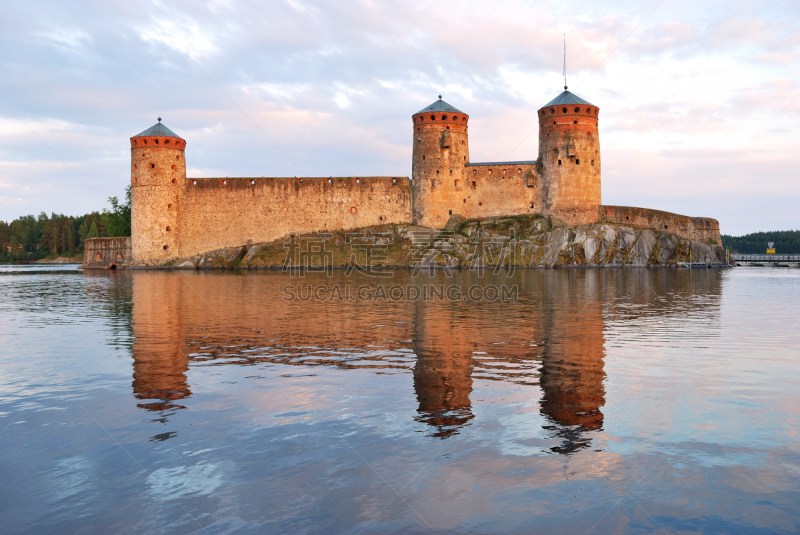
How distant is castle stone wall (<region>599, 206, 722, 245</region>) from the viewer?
208 ft

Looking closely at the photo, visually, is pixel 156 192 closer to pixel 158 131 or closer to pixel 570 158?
pixel 158 131

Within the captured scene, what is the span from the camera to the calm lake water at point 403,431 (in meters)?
5.59

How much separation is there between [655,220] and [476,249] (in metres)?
18.9

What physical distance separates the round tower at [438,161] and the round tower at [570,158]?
28.2 ft

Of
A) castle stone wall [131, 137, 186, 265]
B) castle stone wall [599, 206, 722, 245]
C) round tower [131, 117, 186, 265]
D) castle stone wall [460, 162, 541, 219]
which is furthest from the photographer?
castle stone wall [131, 137, 186, 265]

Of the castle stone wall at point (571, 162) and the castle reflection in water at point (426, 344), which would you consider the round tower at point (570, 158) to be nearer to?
the castle stone wall at point (571, 162)

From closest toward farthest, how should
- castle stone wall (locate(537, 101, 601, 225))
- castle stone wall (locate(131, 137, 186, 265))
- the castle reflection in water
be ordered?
the castle reflection in water < castle stone wall (locate(537, 101, 601, 225)) < castle stone wall (locate(131, 137, 186, 265))

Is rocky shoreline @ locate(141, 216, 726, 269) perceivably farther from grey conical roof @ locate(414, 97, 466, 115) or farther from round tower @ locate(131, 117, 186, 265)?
grey conical roof @ locate(414, 97, 466, 115)

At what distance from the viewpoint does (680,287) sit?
33.8m

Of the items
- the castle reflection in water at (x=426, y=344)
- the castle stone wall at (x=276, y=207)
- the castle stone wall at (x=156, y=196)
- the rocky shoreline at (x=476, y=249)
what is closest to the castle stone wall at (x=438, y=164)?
the rocky shoreline at (x=476, y=249)

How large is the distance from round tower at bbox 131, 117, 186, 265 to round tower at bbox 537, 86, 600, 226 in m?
39.3

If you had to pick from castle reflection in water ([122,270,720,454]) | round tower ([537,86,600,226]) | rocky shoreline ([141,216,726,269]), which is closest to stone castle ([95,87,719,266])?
round tower ([537,86,600,226])

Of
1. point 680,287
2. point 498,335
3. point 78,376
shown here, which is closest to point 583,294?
point 680,287

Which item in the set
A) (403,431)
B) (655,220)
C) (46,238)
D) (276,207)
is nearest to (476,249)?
(655,220)
